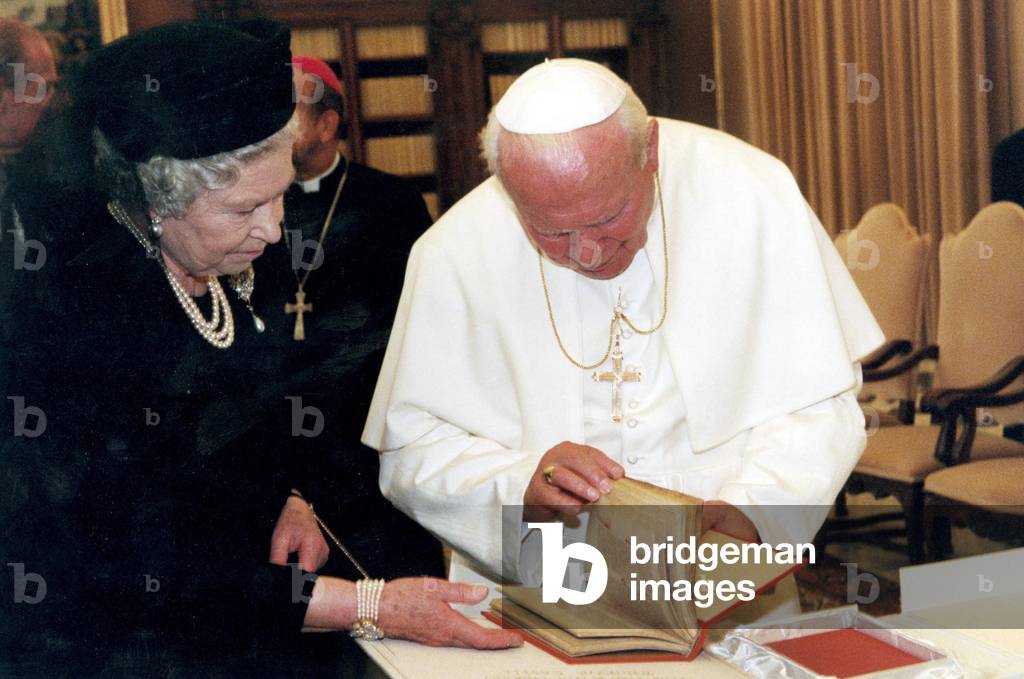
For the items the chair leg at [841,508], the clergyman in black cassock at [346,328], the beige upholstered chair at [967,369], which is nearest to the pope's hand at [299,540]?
the clergyman in black cassock at [346,328]

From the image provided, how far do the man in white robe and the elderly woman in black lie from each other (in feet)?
1.44

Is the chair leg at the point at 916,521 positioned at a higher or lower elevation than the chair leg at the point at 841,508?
higher

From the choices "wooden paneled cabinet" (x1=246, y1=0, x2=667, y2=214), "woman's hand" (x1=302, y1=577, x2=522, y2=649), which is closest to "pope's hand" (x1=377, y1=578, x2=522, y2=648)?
"woman's hand" (x1=302, y1=577, x2=522, y2=649)

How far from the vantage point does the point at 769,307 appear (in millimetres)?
2320

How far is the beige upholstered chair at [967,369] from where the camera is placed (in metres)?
4.30

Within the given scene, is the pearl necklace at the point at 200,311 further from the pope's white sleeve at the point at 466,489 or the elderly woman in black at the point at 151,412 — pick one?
the pope's white sleeve at the point at 466,489

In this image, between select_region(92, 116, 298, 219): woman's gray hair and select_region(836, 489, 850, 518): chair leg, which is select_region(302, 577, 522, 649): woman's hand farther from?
select_region(836, 489, 850, 518): chair leg

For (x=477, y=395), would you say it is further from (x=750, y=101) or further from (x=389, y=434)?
(x=750, y=101)

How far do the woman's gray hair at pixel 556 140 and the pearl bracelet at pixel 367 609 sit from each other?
764mm

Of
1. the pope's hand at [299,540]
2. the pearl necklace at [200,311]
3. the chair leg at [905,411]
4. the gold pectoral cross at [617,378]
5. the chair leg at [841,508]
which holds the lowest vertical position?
the chair leg at [841,508]

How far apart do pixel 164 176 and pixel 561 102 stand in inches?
28.3

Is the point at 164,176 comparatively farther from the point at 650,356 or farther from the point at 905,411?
the point at 905,411

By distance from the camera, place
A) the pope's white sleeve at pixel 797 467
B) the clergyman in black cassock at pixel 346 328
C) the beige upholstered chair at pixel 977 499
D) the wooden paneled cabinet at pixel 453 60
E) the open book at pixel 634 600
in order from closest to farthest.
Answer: the open book at pixel 634 600
the pope's white sleeve at pixel 797 467
the clergyman in black cassock at pixel 346 328
the beige upholstered chair at pixel 977 499
the wooden paneled cabinet at pixel 453 60

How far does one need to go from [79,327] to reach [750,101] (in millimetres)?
6810
